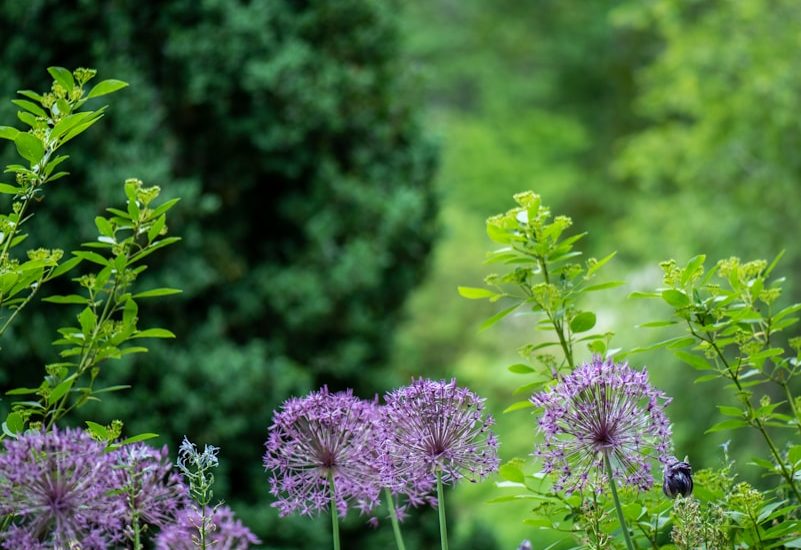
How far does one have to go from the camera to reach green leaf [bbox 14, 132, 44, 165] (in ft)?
4.86

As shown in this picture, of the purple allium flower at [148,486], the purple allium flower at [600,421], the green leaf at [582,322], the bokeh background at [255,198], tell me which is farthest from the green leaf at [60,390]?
the bokeh background at [255,198]

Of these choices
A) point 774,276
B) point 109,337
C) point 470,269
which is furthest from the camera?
point 470,269

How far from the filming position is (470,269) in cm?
1428

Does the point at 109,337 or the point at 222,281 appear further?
the point at 222,281

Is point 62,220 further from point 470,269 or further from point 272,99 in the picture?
point 470,269

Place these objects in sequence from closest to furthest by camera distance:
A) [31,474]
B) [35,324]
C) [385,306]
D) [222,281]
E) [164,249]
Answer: [31,474] < [35,324] < [164,249] < [222,281] < [385,306]

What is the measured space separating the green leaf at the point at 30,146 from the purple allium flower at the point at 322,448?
0.54 meters

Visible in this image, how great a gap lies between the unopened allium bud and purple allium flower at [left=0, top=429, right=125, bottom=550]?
761mm

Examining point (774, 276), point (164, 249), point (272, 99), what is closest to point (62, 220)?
point (164, 249)

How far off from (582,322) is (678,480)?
1.42 feet

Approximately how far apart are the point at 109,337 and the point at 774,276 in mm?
8910

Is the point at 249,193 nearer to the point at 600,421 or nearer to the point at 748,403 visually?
the point at 748,403

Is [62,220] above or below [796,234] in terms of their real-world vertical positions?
below

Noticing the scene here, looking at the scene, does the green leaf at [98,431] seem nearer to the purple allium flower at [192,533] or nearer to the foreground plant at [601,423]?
the purple allium flower at [192,533]
